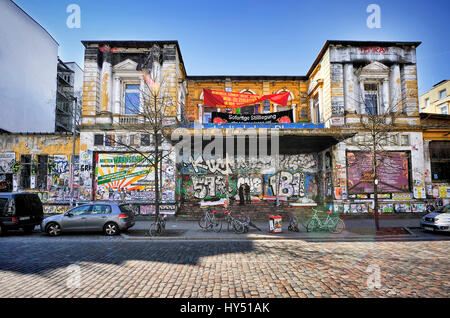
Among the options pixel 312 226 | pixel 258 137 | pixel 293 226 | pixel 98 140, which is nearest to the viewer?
pixel 312 226

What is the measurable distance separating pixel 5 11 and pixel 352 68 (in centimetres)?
3050

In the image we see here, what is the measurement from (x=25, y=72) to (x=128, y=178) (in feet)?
63.2

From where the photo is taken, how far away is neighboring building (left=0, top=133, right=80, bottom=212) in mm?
17781

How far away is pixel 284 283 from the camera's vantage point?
17.2 ft

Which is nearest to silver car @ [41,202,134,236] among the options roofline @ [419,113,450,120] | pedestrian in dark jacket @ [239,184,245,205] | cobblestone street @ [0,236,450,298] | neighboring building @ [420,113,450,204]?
cobblestone street @ [0,236,450,298]

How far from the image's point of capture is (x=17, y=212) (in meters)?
11.1

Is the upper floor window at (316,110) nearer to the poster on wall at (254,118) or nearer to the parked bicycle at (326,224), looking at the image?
the poster on wall at (254,118)

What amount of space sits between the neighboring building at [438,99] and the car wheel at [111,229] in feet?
143

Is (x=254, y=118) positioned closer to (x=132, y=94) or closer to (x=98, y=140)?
(x=132, y=94)

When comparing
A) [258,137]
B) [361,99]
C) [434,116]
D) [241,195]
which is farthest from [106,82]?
[434,116]

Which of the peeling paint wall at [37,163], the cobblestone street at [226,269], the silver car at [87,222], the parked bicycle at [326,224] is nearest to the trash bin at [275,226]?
the parked bicycle at [326,224]

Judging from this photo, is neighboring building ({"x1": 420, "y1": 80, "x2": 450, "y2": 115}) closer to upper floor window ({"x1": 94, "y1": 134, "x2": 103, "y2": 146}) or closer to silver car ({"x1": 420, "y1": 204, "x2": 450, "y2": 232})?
silver car ({"x1": 420, "y1": 204, "x2": 450, "y2": 232})
